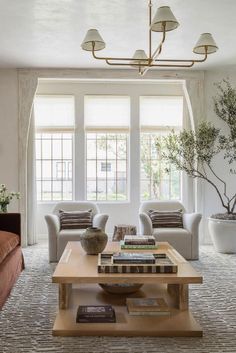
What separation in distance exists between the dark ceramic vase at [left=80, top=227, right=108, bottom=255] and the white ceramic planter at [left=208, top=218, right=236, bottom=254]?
251cm

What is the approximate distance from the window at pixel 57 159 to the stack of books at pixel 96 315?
13.2ft

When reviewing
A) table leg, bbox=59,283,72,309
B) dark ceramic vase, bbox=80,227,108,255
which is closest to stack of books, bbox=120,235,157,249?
dark ceramic vase, bbox=80,227,108,255

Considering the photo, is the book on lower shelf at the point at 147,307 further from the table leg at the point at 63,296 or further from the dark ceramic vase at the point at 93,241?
the dark ceramic vase at the point at 93,241

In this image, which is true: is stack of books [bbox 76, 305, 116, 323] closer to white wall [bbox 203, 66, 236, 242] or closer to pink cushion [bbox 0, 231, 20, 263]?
pink cushion [bbox 0, 231, 20, 263]

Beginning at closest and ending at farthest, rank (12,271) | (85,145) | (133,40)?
(12,271), (133,40), (85,145)

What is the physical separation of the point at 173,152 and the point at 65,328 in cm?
412

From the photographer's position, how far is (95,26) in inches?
180

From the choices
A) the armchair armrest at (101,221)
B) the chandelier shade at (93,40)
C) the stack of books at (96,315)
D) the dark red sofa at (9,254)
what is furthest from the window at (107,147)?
the stack of books at (96,315)

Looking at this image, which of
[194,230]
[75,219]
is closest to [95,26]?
[75,219]

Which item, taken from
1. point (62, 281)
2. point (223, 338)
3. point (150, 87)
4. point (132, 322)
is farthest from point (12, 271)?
point (150, 87)

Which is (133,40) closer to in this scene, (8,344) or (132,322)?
(132,322)

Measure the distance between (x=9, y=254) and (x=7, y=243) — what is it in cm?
19

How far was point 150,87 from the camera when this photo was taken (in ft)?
23.2

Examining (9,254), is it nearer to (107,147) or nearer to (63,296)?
(63,296)
